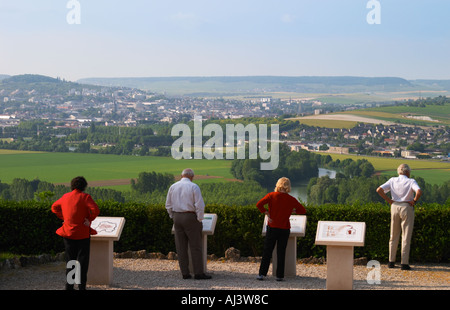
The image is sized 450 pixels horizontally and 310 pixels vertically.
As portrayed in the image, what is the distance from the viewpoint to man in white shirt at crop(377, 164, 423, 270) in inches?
351

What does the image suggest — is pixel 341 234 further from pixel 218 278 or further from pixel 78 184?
pixel 78 184

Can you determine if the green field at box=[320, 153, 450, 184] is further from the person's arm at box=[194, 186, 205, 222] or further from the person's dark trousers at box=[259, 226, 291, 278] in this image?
the person's arm at box=[194, 186, 205, 222]

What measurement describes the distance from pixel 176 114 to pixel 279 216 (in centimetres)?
8747

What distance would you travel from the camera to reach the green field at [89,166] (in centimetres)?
5592

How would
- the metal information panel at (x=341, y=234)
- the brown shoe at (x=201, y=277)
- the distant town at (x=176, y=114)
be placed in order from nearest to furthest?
1. the metal information panel at (x=341, y=234)
2. the brown shoe at (x=201, y=277)
3. the distant town at (x=176, y=114)

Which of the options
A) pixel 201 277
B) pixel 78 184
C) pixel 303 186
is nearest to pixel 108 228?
pixel 78 184

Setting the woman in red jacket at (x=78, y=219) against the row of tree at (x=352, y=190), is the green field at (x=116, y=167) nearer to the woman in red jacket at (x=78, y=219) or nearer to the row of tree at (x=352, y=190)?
the row of tree at (x=352, y=190)

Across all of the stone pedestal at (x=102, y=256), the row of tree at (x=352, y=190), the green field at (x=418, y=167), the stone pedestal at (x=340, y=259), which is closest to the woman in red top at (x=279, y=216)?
the stone pedestal at (x=340, y=259)

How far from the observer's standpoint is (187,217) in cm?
814

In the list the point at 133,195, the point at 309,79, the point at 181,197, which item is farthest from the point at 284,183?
the point at 309,79

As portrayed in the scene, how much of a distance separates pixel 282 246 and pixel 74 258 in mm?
2669

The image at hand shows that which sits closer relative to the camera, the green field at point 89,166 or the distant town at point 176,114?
the green field at point 89,166

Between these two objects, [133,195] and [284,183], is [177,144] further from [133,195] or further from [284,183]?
[284,183]

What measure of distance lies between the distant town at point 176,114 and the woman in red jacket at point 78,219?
186 ft
